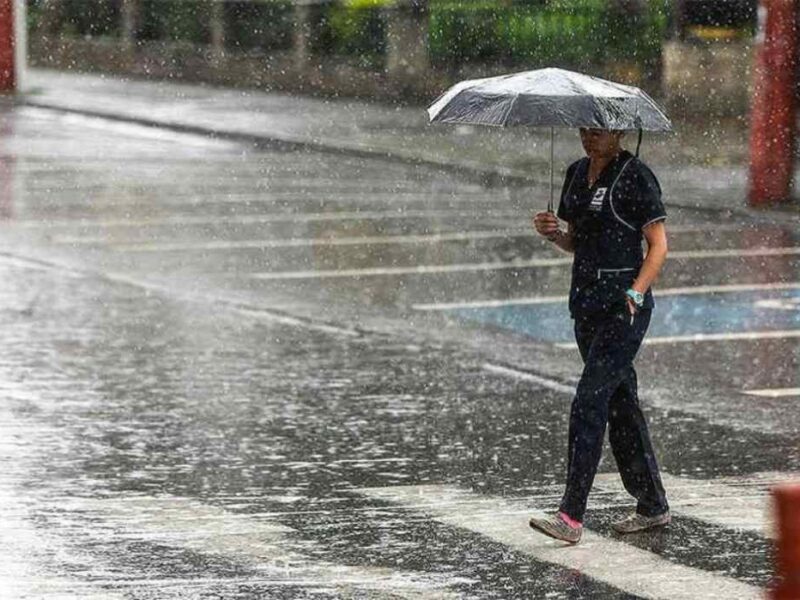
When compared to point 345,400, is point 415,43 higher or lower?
higher

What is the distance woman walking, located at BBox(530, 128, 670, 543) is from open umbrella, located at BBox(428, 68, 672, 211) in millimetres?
121

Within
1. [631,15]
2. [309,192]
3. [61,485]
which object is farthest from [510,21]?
[61,485]

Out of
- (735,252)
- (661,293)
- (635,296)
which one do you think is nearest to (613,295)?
(635,296)

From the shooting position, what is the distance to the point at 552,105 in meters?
8.81

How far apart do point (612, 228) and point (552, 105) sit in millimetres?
564

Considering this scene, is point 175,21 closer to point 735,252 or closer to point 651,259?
point 735,252

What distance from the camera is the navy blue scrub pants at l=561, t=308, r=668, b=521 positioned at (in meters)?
8.74

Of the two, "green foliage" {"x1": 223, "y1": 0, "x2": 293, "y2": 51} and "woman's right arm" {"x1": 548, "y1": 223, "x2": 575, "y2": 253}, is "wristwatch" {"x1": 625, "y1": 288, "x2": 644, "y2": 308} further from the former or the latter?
"green foliage" {"x1": 223, "y1": 0, "x2": 293, "y2": 51}

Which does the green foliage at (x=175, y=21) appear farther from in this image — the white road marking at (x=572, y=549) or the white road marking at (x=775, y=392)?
the white road marking at (x=572, y=549)

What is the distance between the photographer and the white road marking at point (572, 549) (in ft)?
26.0

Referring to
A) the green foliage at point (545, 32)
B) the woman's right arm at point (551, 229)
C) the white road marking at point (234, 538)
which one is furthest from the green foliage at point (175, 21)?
the woman's right arm at point (551, 229)

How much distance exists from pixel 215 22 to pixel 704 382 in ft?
90.8

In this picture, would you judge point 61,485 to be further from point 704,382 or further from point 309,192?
point 309,192

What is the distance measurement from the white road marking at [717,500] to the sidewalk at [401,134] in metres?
11.1
